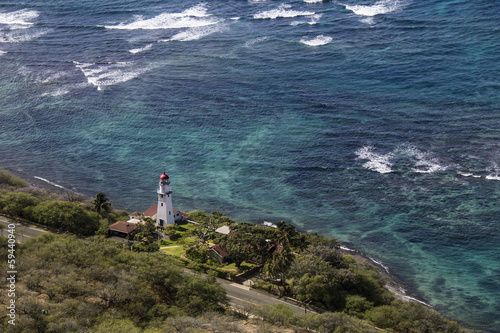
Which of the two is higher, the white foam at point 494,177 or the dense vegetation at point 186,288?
the white foam at point 494,177

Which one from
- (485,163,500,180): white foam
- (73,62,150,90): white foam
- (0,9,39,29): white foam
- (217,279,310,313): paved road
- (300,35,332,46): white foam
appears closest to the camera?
(217,279,310,313): paved road

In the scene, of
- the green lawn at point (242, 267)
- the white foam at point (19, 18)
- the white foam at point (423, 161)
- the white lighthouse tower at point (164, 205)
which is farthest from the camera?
the white foam at point (19, 18)

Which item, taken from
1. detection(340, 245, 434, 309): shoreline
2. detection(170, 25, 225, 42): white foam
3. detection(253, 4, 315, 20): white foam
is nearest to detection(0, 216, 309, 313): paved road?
detection(340, 245, 434, 309): shoreline

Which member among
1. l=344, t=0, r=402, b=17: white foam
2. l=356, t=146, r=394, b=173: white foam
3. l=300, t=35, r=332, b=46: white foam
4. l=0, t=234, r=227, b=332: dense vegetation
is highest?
l=344, t=0, r=402, b=17: white foam

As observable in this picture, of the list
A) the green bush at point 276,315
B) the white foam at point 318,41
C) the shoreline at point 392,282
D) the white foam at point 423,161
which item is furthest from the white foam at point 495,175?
the white foam at point 318,41

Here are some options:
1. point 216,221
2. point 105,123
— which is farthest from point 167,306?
point 105,123

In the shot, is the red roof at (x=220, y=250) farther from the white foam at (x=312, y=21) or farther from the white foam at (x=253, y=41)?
the white foam at (x=312, y=21)

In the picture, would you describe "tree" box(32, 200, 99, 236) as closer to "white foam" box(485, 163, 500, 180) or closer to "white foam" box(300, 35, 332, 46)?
"white foam" box(485, 163, 500, 180)

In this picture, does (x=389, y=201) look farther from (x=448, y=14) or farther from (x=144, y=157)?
(x=448, y=14)

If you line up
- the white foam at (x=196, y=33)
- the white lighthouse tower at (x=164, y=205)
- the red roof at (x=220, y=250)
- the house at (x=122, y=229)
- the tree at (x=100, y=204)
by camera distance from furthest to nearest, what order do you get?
the white foam at (x=196, y=33) < the tree at (x=100, y=204) < the white lighthouse tower at (x=164, y=205) < the house at (x=122, y=229) < the red roof at (x=220, y=250)
